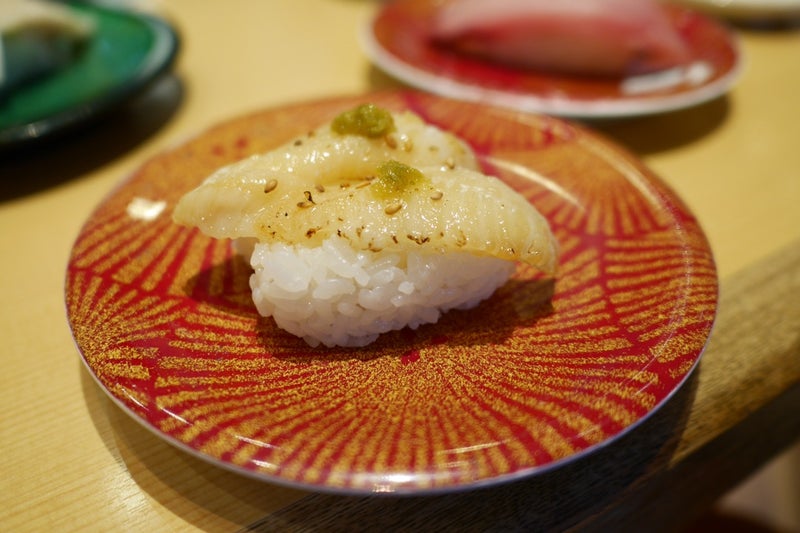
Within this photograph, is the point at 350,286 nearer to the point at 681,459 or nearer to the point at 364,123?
the point at 364,123

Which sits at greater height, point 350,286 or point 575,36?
point 575,36

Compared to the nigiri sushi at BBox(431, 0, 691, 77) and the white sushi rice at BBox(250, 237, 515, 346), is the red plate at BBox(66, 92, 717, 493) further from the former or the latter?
the nigiri sushi at BBox(431, 0, 691, 77)

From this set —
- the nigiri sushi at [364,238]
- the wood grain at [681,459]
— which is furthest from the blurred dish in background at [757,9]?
the nigiri sushi at [364,238]

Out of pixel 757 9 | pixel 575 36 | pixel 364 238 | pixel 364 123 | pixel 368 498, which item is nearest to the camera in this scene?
pixel 368 498

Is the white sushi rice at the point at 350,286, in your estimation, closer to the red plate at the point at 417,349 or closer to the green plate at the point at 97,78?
the red plate at the point at 417,349

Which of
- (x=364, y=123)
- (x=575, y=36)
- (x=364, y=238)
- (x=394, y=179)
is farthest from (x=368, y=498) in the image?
(x=575, y=36)

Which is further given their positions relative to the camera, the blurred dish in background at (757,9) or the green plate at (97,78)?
the blurred dish in background at (757,9)
